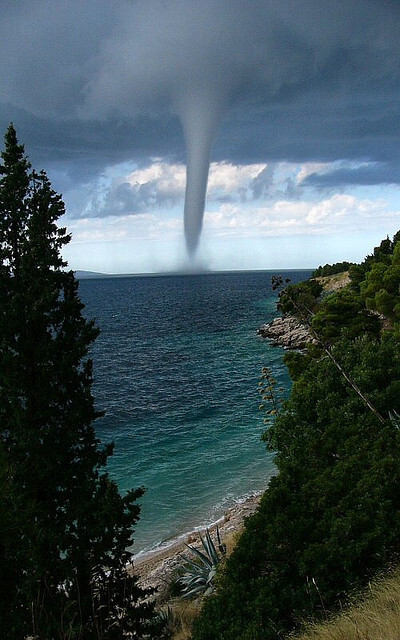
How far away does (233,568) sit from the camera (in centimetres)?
1011

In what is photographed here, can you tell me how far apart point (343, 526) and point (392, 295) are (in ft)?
106

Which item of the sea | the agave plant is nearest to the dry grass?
the agave plant

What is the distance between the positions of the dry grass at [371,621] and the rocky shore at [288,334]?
49557 millimetres

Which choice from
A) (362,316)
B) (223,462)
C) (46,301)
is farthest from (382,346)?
(362,316)

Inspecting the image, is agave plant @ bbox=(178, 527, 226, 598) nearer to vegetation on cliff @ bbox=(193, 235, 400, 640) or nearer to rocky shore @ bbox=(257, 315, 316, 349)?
vegetation on cliff @ bbox=(193, 235, 400, 640)

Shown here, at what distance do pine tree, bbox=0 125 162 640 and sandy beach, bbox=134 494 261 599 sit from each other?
5700 millimetres

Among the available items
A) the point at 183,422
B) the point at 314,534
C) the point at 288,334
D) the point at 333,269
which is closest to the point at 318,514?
the point at 314,534

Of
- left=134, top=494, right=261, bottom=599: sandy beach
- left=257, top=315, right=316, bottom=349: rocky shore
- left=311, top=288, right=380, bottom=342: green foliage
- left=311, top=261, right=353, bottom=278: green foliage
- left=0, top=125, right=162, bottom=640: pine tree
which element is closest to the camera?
left=0, top=125, right=162, bottom=640: pine tree

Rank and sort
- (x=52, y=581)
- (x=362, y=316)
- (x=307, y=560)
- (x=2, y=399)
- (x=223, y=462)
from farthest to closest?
(x=362, y=316)
(x=223, y=462)
(x=2, y=399)
(x=52, y=581)
(x=307, y=560)

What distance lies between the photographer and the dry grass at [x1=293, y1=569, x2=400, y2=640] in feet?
20.7

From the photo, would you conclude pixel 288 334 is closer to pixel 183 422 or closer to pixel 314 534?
pixel 183 422

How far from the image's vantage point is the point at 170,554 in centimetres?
2075

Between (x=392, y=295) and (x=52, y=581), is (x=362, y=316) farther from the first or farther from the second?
(x=52, y=581)

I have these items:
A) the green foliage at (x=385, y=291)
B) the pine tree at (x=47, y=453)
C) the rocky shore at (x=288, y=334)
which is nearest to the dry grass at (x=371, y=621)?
the pine tree at (x=47, y=453)
